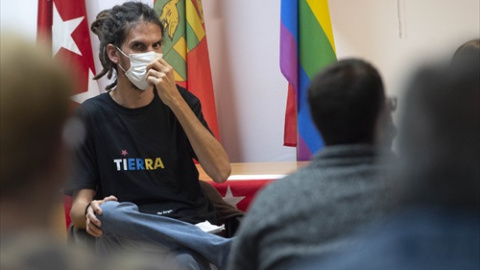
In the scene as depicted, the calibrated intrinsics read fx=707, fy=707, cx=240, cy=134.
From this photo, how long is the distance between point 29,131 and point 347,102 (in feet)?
2.24

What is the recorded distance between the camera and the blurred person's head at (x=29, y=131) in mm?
664

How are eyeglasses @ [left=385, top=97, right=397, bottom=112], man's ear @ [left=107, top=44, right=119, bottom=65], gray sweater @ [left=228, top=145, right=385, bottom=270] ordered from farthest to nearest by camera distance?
man's ear @ [left=107, top=44, right=119, bottom=65], gray sweater @ [left=228, top=145, right=385, bottom=270], eyeglasses @ [left=385, top=97, right=397, bottom=112]

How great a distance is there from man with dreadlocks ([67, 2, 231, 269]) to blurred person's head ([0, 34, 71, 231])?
151cm

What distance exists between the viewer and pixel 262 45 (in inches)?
158

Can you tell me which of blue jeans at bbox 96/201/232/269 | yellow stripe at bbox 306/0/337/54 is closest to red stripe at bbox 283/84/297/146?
yellow stripe at bbox 306/0/337/54

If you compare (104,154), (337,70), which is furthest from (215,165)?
(337,70)

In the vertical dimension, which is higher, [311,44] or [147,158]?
[311,44]

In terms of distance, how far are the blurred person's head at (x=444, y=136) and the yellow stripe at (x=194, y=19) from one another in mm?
3124

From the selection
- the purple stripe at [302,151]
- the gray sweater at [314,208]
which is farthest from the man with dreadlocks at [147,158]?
the purple stripe at [302,151]

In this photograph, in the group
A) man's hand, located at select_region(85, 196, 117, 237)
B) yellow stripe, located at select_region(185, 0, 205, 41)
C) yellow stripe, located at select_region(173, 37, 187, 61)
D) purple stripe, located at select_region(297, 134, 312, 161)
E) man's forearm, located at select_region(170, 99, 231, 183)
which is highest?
yellow stripe, located at select_region(185, 0, 205, 41)

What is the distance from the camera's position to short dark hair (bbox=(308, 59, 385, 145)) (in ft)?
4.00

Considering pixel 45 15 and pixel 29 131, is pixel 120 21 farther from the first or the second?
pixel 29 131

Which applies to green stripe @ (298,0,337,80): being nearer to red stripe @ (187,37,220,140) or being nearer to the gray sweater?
red stripe @ (187,37,220,140)

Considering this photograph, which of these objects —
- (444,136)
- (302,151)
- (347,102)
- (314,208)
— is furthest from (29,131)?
(302,151)
